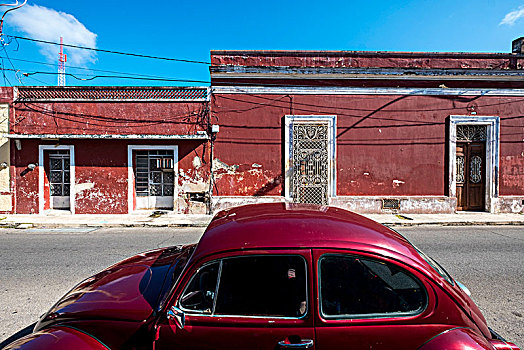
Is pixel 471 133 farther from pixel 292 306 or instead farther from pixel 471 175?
pixel 292 306

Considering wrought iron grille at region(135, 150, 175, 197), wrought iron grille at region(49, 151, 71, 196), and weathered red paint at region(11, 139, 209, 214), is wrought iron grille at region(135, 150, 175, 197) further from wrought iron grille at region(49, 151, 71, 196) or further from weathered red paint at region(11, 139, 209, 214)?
wrought iron grille at region(49, 151, 71, 196)

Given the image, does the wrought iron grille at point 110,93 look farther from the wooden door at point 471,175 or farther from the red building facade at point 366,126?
the wooden door at point 471,175

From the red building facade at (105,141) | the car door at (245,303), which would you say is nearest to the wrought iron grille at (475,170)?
the red building facade at (105,141)

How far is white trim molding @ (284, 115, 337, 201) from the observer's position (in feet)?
37.1

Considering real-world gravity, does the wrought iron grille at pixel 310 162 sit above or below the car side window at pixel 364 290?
above

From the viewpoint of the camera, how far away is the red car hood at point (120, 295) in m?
1.88

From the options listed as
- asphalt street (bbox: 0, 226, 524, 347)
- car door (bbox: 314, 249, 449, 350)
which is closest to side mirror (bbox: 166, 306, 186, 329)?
car door (bbox: 314, 249, 449, 350)

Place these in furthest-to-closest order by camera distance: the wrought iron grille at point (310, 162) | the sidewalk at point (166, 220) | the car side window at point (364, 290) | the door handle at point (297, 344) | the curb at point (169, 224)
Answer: the wrought iron grille at point (310, 162) < the sidewalk at point (166, 220) < the curb at point (169, 224) < the car side window at point (364, 290) < the door handle at point (297, 344)

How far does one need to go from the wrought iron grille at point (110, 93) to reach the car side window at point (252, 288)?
10.4 metres

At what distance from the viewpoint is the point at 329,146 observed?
11.4 metres

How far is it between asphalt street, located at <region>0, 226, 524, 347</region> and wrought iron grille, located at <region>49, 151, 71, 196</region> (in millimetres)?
3157

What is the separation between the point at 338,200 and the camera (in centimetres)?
1128

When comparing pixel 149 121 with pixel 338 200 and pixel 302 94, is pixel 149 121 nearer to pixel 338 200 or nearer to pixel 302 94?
pixel 302 94

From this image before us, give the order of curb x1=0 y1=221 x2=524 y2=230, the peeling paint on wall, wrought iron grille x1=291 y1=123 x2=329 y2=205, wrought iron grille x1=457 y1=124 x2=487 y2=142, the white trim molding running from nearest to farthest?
curb x1=0 y1=221 x2=524 y2=230 → the peeling paint on wall → the white trim molding → wrought iron grille x1=291 y1=123 x2=329 y2=205 → wrought iron grille x1=457 y1=124 x2=487 y2=142
